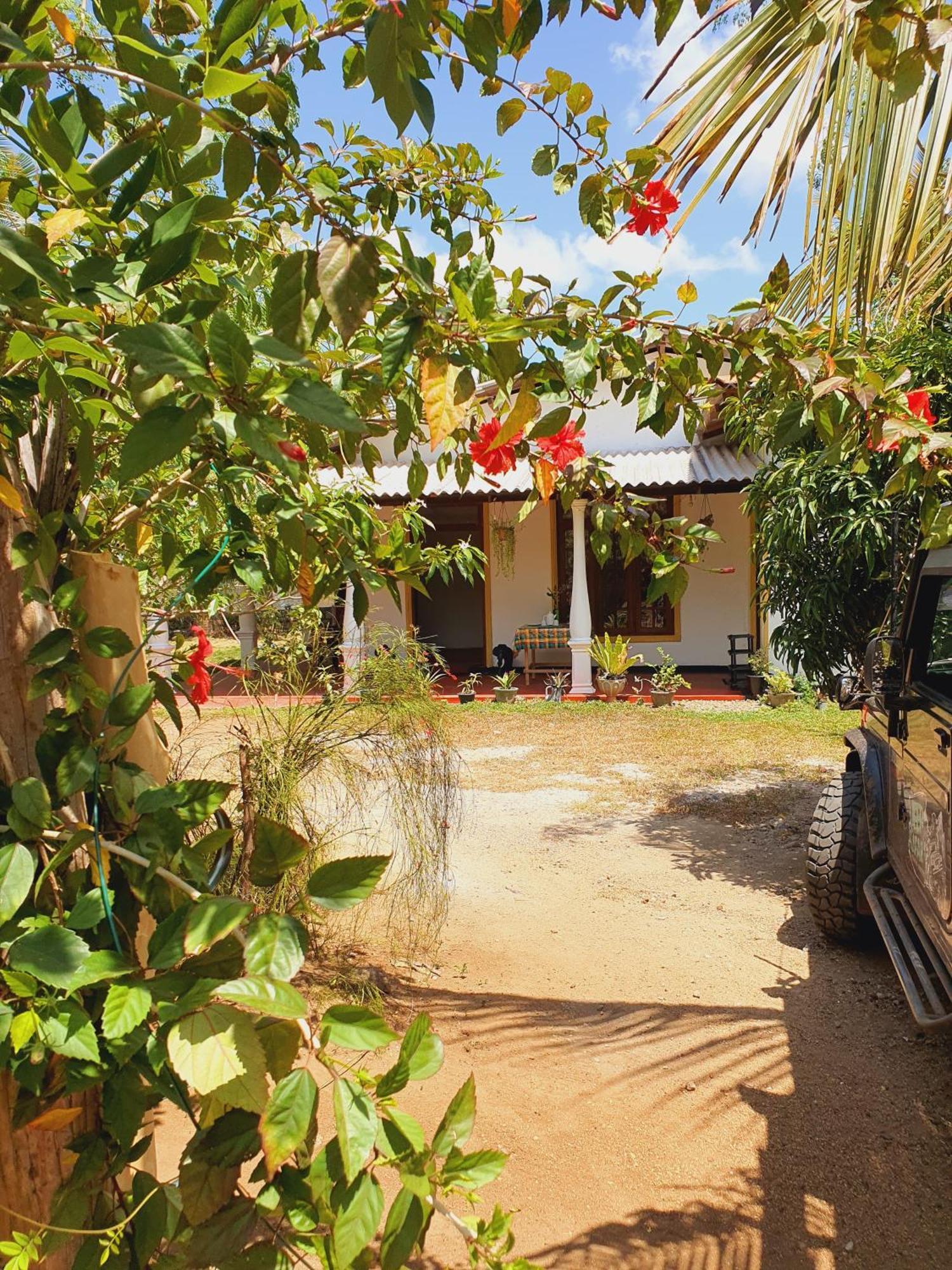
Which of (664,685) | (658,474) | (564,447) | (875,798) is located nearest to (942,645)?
(875,798)

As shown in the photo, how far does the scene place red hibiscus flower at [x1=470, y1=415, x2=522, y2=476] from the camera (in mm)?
1646

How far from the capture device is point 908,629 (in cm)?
337

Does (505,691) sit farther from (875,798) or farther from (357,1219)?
(357,1219)

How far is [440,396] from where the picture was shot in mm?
998

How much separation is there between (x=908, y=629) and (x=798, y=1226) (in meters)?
2.08

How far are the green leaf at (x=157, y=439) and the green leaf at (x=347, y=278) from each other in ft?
0.62

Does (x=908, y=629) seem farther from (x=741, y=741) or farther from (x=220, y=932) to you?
(x=741, y=741)

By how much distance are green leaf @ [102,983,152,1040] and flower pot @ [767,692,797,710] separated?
10.5m

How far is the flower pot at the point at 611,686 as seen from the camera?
11531 mm

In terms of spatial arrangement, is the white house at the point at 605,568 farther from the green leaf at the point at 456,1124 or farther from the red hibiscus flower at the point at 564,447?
the green leaf at the point at 456,1124

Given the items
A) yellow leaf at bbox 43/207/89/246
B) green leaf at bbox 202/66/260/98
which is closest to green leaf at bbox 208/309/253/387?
green leaf at bbox 202/66/260/98

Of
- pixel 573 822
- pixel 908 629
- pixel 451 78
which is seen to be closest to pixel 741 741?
pixel 573 822

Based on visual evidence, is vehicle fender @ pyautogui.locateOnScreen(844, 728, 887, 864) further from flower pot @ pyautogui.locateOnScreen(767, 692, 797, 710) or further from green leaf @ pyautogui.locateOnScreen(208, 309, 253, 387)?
flower pot @ pyautogui.locateOnScreen(767, 692, 797, 710)

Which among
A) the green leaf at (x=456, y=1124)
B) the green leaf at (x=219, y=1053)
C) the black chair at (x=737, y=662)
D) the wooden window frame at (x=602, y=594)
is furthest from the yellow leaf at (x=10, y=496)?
the wooden window frame at (x=602, y=594)
